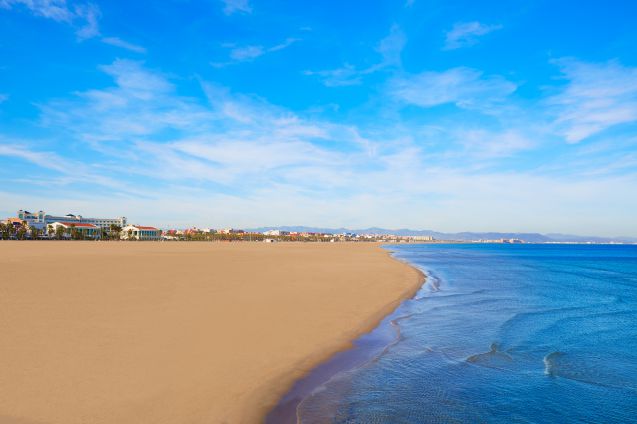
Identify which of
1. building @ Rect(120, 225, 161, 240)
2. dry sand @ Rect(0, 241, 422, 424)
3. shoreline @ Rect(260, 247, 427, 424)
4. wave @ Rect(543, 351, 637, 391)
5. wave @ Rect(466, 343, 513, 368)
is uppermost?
building @ Rect(120, 225, 161, 240)

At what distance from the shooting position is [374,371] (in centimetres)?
904

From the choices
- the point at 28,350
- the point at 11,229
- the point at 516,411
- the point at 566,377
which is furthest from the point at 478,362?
the point at 11,229

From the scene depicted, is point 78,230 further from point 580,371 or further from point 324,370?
point 580,371

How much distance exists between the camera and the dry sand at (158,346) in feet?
20.1

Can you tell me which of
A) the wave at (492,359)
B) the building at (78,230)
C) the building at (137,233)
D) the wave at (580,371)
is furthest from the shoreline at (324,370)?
the building at (137,233)

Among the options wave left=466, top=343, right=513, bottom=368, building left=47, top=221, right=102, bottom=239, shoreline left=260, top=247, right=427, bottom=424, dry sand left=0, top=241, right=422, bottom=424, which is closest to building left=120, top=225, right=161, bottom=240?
building left=47, top=221, right=102, bottom=239

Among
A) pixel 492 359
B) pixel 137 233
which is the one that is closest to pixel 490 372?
pixel 492 359

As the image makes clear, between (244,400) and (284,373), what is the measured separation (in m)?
1.63

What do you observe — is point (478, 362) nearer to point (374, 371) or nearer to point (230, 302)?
point (374, 371)

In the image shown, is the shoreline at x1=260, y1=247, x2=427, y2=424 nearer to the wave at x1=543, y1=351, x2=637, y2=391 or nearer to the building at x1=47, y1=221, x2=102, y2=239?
the wave at x1=543, y1=351, x2=637, y2=391

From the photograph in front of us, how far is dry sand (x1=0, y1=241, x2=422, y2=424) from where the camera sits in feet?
20.1

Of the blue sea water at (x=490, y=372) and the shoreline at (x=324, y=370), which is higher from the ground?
the shoreline at (x=324, y=370)

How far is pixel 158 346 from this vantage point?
9016 millimetres

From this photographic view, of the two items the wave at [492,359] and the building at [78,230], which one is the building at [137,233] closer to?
the building at [78,230]
